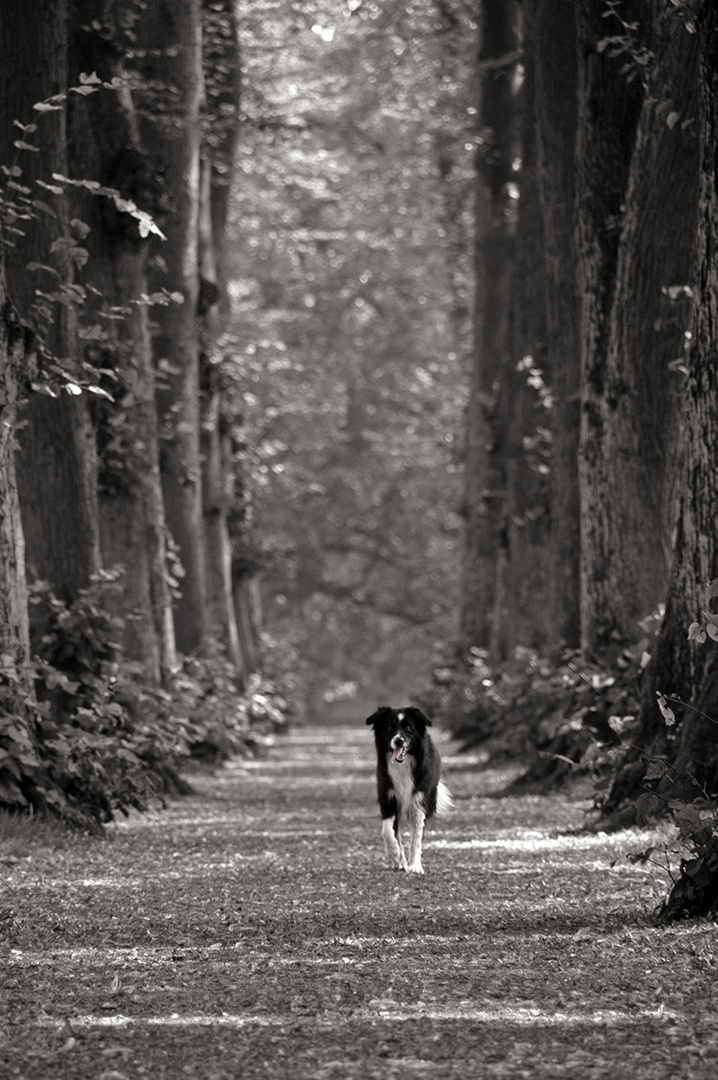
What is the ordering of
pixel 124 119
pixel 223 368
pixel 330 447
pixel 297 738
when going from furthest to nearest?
1. pixel 330 447
2. pixel 297 738
3. pixel 223 368
4. pixel 124 119

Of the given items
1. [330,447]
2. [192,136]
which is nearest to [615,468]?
[192,136]

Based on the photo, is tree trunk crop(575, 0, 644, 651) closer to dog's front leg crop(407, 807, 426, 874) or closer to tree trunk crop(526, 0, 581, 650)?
tree trunk crop(526, 0, 581, 650)

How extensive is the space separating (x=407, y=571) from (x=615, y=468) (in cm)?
4670

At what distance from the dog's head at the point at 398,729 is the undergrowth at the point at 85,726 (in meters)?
2.42

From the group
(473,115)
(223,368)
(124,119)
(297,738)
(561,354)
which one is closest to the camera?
(124,119)

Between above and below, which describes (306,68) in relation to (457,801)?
above

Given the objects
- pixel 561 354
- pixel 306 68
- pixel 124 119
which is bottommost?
pixel 561 354

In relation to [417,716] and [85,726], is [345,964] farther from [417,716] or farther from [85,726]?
[85,726]

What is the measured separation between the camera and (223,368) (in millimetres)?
27547

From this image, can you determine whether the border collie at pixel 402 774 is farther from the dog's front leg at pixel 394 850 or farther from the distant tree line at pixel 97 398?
the distant tree line at pixel 97 398

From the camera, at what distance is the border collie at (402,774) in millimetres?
11086

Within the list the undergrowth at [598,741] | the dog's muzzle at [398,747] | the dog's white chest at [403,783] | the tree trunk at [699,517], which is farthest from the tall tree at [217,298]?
the dog's muzzle at [398,747]

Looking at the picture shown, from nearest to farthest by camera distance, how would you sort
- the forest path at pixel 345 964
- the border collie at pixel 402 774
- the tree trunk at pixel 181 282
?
the forest path at pixel 345 964 → the border collie at pixel 402 774 → the tree trunk at pixel 181 282

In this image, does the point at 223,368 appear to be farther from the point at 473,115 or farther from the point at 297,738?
the point at 297,738
